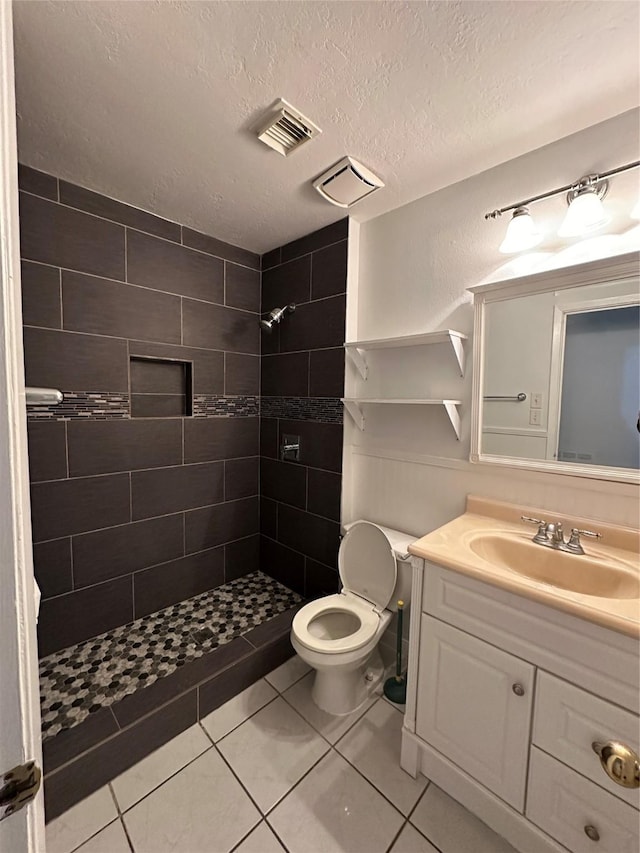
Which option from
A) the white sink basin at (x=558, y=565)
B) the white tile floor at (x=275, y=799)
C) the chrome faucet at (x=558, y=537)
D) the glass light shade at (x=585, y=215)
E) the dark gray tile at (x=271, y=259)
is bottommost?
the white tile floor at (x=275, y=799)

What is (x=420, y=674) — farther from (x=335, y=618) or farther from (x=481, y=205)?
(x=481, y=205)

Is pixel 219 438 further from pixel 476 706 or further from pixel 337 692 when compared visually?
pixel 476 706

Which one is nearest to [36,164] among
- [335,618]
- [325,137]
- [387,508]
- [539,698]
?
[325,137]

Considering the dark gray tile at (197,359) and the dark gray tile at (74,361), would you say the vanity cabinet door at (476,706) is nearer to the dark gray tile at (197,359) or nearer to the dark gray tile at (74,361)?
the dark gray tile at (197,359)

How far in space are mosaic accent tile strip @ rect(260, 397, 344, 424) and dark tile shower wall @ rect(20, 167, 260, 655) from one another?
0.13 metres

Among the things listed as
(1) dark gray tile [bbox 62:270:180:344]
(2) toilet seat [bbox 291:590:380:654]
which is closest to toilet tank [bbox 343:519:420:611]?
(2) toilet seat [bbox 291:590:380:654]

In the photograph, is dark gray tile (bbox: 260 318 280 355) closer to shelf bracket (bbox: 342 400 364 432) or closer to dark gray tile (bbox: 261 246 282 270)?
dark gray tile (bbox: 261 246 282 270)

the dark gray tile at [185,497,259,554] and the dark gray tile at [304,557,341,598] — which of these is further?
the dark gray tile at [185,497,259,554]

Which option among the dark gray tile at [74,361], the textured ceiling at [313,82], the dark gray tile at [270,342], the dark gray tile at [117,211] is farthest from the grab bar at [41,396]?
the dark gray tile at [270,342]

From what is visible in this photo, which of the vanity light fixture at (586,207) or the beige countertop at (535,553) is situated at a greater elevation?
the vanity light fixture at (586,207)

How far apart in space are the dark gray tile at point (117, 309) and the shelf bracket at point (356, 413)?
106 cm

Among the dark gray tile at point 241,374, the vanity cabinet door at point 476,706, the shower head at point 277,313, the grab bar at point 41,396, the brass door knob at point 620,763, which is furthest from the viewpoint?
the dark gray tile at point 241,374

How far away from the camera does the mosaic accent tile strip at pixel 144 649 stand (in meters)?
1.49

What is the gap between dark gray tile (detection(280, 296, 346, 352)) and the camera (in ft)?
6.53
